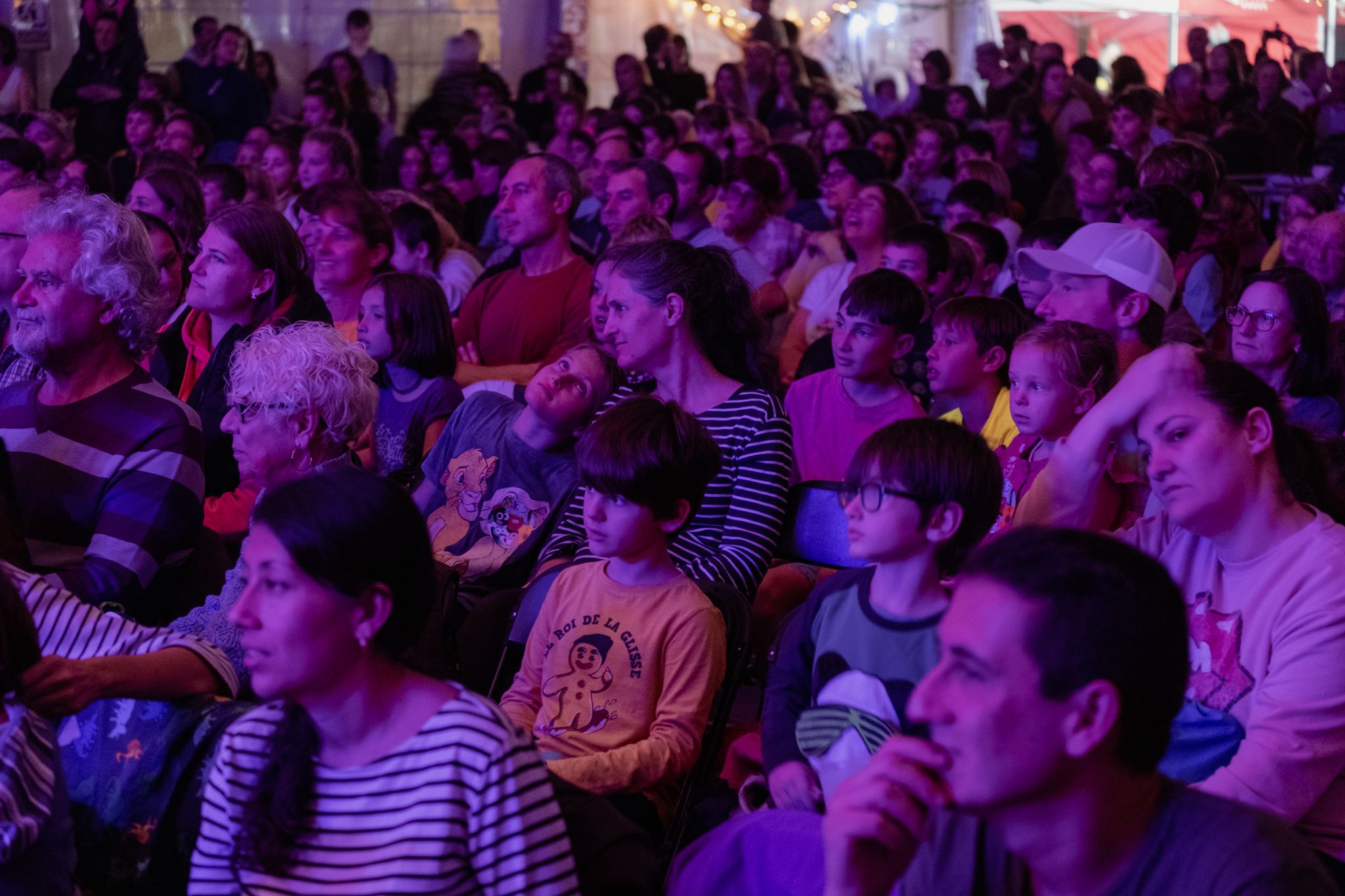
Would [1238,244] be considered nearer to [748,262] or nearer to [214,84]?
[748,262]

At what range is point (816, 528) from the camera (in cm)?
312

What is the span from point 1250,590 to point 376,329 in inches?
100

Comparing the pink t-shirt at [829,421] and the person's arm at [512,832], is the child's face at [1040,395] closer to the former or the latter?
the pink t-shirt at [829,421]

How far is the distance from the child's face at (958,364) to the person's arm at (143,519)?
2.01 metres

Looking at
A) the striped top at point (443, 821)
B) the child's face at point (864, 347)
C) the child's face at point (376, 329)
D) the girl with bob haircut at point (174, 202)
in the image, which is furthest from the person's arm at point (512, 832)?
the girl with bob haircut at point (174, 202)

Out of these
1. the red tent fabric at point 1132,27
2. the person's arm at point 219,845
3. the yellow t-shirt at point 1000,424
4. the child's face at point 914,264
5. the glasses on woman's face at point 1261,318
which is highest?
the red tent fabric at point 1132,27

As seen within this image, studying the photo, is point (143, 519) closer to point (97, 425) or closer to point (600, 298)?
point (97, 425)

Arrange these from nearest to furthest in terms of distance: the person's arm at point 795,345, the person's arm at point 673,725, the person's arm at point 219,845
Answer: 1. the person's arm at point 219,845
2. the person's arm at point 673,725
3. the person's arm at point 795,345

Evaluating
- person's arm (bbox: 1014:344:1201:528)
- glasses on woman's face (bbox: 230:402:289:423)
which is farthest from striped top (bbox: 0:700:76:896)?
person's arm (bbox: 1014:344:1201:528)

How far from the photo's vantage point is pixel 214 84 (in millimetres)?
10148

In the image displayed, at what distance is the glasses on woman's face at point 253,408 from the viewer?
2.73m

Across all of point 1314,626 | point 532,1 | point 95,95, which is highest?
point 532,1

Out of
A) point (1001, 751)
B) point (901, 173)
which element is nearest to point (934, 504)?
point (1001, 751)

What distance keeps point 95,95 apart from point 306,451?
823cm
